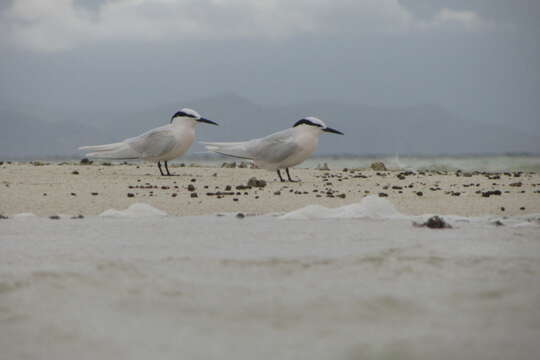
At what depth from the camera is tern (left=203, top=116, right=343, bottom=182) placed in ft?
46.6

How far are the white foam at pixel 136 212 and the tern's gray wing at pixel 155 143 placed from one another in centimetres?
565

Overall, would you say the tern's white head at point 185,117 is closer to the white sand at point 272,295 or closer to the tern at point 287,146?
the tern at point 287,146

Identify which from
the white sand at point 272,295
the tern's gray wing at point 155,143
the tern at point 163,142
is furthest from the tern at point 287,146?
the white sand at point 272,295

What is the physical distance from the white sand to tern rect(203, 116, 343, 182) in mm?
6590

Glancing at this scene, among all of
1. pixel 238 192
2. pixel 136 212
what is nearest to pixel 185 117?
pixel 238 192

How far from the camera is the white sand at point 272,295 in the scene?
4.02 m

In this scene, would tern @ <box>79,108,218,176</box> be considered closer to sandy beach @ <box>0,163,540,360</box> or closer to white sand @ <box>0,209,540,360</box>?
sandy beach @ <box>0,163,540,360</box>

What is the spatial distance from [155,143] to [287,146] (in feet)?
9.54

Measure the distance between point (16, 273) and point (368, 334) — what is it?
299cm

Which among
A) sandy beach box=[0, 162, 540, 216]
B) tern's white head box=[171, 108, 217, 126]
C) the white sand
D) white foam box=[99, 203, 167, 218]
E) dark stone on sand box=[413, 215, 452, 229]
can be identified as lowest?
the white sand

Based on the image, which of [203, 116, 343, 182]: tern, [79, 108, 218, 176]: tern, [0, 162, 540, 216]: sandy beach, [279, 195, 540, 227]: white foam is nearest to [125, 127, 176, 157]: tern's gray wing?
[79, 108, 218, 176]: tern

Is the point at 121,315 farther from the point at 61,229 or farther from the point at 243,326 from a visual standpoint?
the point at 61,229

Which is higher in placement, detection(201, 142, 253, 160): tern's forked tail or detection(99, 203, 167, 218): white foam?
detection(201, 142, 253, 160): tern's forked tail

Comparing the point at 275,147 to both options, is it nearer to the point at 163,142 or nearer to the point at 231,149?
the point at 231,149
